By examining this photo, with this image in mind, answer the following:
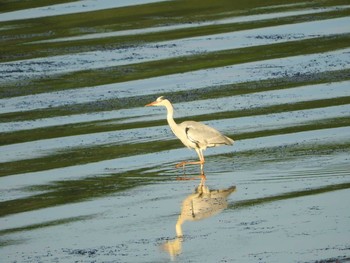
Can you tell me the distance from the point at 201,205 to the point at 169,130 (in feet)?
17.5

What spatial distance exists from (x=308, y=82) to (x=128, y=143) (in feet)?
17.4

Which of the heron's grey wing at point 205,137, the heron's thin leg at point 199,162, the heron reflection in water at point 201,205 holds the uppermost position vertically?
the heron's grey wing at point 205,137

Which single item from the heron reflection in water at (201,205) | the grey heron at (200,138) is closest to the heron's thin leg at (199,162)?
the grey heron at (200,138)

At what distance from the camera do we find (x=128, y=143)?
21234 mm

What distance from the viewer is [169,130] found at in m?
22.3

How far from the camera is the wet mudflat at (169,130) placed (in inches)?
605

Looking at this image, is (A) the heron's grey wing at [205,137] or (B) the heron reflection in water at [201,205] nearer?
(B) the heron reflection in water at [201,205]

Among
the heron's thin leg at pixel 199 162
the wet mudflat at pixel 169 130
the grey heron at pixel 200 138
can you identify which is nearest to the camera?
the wet mudflat at pixel 169 130

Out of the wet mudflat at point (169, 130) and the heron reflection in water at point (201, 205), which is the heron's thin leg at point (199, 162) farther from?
the heron reflection in water at point (201, 205)

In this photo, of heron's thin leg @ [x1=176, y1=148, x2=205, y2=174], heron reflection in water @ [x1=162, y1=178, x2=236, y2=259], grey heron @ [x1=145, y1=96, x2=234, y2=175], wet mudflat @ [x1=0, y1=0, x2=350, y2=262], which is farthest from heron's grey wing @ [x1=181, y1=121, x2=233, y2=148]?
heron reflection in water @ [x1=162, y1=178, x2=236, y2=259]

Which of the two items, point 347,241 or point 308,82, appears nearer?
point 347,241

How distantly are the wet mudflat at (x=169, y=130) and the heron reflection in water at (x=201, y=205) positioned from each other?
0.09 ft

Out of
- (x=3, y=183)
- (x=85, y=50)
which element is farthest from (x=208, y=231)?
(x=85, y=50)

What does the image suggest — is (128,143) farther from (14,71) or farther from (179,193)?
(14,71)
